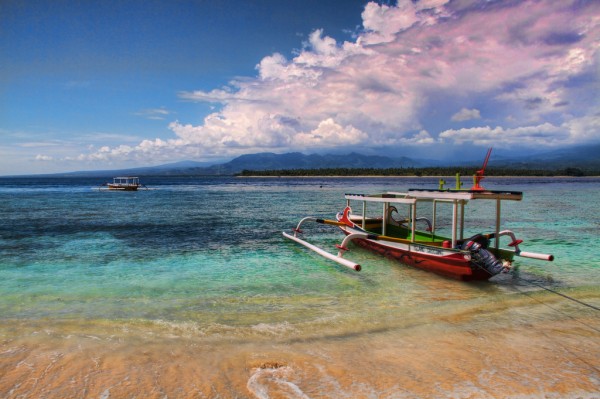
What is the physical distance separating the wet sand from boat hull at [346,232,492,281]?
329cm

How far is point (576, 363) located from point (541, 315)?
118 inches

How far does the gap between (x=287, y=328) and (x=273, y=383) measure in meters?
2.65

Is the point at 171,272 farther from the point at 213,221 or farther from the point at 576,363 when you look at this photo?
the point at 213,221

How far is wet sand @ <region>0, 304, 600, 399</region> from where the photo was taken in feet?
21.5

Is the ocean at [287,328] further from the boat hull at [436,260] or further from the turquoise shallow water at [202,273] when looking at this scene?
the boat hull at [436,260]

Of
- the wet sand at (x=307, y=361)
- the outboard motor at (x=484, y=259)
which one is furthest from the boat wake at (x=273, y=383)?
the outboard motor at (x=484, y=259)

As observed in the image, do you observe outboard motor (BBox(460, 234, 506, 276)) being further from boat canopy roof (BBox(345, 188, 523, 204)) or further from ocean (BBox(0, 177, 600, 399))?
boat canopy roof (BBox(345, 188, 523, 204))

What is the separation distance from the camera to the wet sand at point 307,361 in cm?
656

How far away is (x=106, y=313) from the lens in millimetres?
10523

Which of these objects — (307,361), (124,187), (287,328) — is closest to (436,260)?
(287,328)

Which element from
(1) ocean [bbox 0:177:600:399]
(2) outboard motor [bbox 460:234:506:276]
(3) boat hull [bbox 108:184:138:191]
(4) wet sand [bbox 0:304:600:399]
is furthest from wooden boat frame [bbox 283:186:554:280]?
(3) boat hull [bbox 108:184:138:191]

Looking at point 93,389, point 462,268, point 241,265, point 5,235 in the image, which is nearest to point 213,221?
point 5,235

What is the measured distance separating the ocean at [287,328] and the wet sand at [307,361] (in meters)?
0.04

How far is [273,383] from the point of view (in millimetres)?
Answer: 6734
